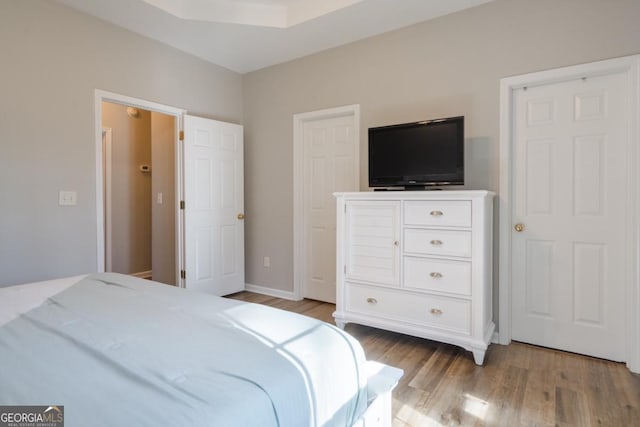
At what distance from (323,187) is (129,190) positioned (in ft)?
8.91

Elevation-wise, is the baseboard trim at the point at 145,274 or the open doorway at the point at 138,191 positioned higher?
the open doorway at the point at 138,191

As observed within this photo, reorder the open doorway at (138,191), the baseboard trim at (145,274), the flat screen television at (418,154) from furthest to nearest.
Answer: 1. the baseboard trim at (145,274)
2. the open doorway at (138,191)
3. the flat screen television at (418,154)

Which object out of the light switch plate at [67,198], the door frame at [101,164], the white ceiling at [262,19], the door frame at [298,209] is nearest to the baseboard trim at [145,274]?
the door frame at [101,164]

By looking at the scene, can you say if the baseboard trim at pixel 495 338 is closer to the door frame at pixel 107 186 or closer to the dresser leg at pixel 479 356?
the dresser leg at pixel 479 356

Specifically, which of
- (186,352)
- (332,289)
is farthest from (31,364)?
(332,289)

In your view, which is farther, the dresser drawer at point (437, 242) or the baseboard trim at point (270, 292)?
the baseboard trim at point (270, 292)

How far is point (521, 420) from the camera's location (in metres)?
1.67

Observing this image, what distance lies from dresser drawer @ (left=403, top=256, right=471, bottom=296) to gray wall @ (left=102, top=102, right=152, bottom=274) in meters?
3.72

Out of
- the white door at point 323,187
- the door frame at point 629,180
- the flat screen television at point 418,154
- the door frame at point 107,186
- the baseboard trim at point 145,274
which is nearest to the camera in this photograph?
the door frame at point 629,180

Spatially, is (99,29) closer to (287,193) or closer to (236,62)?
(236,62)

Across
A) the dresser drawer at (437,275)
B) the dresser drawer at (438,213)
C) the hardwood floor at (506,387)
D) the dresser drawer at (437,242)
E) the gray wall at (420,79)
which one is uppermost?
the gray wall at (420,79)

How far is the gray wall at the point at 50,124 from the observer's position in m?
2.39

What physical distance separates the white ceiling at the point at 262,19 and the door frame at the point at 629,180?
811 millimetres

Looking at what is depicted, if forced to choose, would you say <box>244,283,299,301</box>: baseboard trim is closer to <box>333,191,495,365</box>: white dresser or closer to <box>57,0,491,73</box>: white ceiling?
<box>333,191,495,365</box>: white dresser
